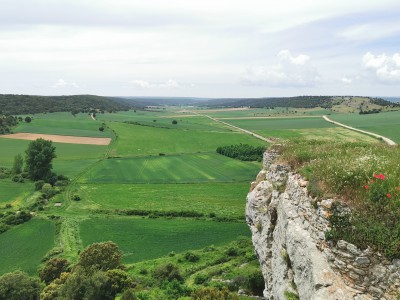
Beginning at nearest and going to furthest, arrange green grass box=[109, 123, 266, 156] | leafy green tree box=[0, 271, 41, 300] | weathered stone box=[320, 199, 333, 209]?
weathered stone box=[320, 199, 333, 209]
leafy green tree box=[0, 271, 41, 300]
green grass box=[109, 123, 266, 156]

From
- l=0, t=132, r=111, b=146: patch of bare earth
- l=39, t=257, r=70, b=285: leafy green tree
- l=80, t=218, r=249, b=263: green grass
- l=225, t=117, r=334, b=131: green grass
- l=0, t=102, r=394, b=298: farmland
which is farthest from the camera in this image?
l=225, t=117, r=334, b=131: green grass

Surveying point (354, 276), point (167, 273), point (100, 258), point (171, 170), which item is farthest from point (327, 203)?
point (171, 170)

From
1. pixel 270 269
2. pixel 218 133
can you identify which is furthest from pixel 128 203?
pixel 218 133

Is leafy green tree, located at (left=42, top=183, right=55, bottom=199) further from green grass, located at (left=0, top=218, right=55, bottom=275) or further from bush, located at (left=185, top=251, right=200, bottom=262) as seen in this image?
bush, located at (left=185, top=251, right=200, bottom=262)

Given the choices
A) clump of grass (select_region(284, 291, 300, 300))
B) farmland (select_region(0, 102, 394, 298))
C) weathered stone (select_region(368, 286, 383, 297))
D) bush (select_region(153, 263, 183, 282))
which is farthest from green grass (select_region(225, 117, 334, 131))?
weathered stone (select_region(368, 286, 383, 297))

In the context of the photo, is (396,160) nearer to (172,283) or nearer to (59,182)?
(172,283)

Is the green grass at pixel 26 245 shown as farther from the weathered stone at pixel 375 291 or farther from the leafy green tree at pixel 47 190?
the weathered stone at pixel 375 291

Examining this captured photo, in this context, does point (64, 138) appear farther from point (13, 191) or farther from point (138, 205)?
point (138, 205)
